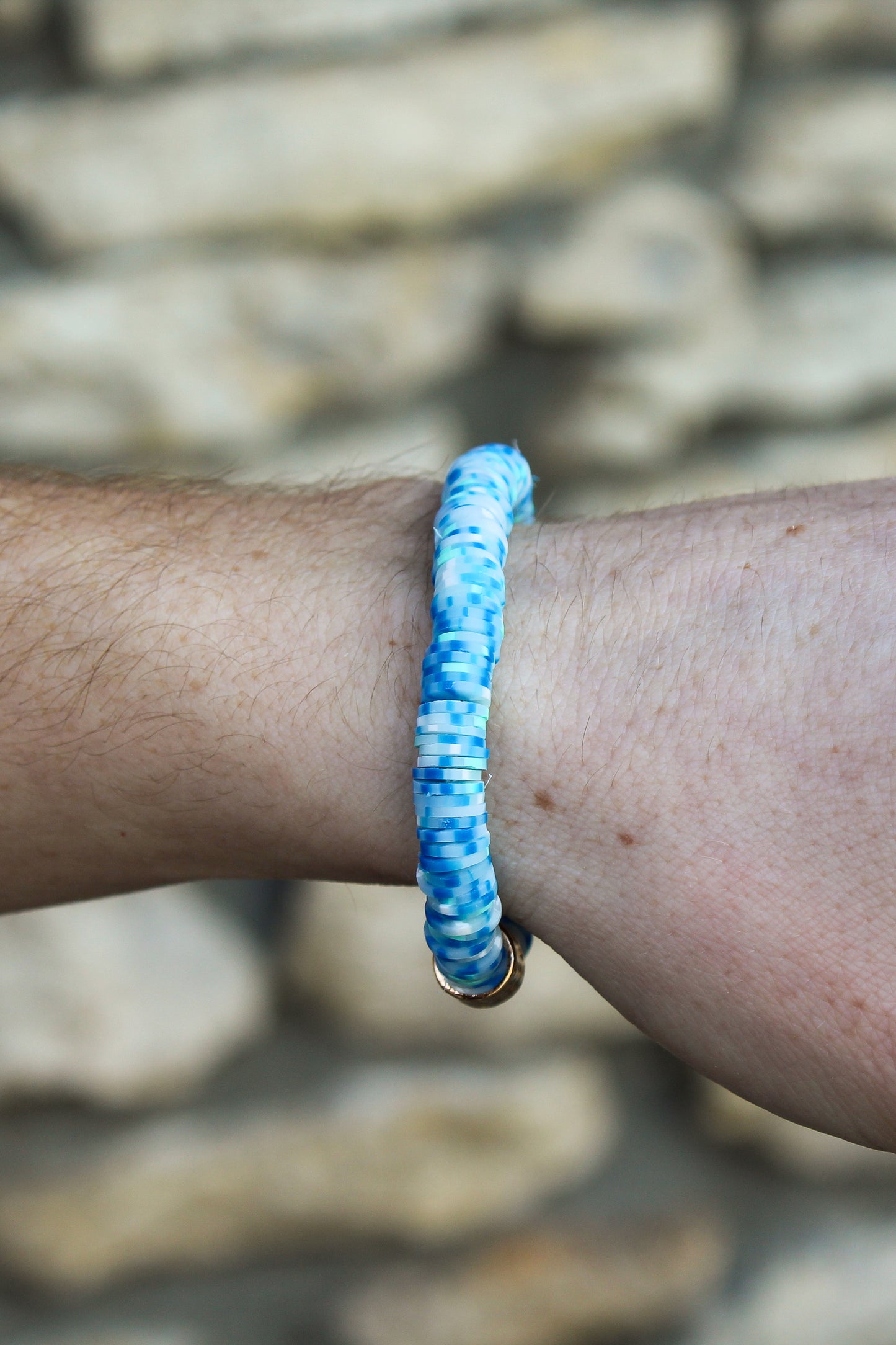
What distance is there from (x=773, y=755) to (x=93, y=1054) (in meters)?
0.74

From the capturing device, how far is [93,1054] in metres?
1.03

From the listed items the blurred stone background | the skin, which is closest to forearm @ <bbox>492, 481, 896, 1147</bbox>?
the skin

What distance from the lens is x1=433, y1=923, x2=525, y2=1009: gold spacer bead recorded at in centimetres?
58

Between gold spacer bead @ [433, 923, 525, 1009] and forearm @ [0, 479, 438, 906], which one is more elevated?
forearm @ [0, 479, 438, 906]

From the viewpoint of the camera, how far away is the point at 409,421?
3.36 ft

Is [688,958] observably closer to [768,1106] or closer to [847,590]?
[768,1106]

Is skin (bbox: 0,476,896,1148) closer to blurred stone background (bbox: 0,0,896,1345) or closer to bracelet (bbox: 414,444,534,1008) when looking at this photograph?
bracelet (bbox: 414,444,534,1008)

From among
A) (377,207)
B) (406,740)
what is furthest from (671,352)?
(406,740)

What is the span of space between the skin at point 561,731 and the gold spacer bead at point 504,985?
0.8 inches

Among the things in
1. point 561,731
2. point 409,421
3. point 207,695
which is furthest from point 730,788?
point 409,421

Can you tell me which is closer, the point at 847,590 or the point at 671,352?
the point at 847,590

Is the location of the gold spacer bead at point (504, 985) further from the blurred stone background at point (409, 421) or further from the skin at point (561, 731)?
the blurred stone background at point (409, 421)

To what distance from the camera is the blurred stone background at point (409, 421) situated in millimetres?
949

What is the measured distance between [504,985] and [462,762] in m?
0.12
